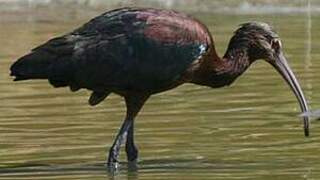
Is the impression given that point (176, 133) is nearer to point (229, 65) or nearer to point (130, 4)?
point (229, 65)

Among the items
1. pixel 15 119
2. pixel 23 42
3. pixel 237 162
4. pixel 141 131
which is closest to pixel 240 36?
pixel 237 162

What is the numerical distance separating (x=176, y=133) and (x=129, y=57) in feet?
7.04

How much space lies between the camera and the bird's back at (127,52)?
12.3m

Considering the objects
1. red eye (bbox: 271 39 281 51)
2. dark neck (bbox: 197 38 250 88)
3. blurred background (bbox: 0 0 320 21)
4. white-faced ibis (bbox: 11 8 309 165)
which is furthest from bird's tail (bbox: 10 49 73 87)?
blurred background (bbox: 0 0 320 21)

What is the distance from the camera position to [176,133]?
14.3 metres

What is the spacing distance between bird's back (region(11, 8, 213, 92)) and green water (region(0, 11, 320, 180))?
756 millimetres

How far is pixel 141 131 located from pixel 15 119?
5.90 ft

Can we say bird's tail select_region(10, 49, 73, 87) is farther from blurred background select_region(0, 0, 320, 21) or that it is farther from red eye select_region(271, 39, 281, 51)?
blurred background select_region(0, 0, 320, 21)

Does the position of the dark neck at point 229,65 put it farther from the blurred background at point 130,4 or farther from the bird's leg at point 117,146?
the blurred background at point 130,4

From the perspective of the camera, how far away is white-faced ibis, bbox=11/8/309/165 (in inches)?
484

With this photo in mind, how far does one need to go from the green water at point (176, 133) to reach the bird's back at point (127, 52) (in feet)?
2.48

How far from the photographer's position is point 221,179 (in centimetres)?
1152

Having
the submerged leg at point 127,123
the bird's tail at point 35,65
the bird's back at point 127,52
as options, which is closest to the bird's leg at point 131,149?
the submerged leg at point 127,123

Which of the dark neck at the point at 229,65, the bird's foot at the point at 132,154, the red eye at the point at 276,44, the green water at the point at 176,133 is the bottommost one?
the green water at the point at 176,133
